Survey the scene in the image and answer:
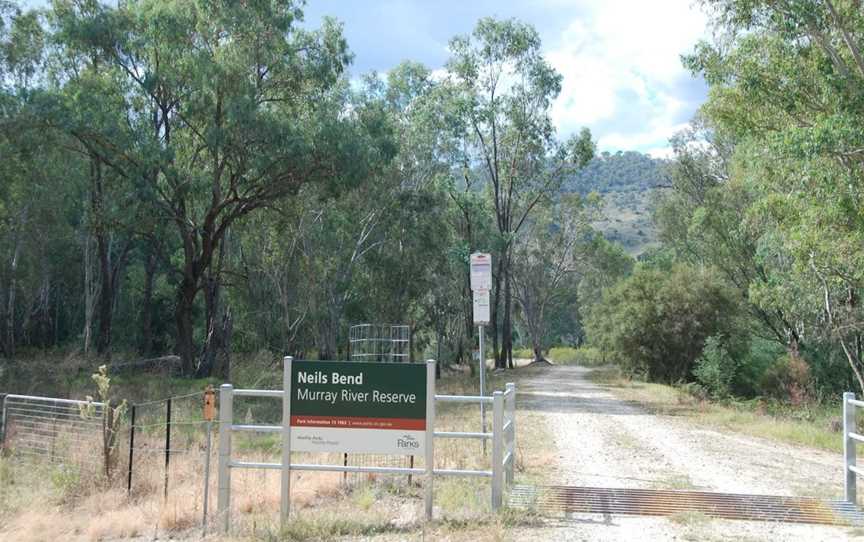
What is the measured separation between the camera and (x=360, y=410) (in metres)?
7.87

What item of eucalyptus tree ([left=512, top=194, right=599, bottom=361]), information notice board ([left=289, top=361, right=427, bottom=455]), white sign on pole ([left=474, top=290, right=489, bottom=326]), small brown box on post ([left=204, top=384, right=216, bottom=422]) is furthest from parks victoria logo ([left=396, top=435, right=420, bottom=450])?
eucalyptus tree ([left=512, top=194, right=599, bottom=361])

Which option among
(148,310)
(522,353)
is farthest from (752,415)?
(522,353)

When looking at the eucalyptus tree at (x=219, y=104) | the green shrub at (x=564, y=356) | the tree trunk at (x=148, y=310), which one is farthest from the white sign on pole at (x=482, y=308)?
the green shrub at (x=564, y=356)

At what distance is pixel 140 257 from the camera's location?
46.0 metres

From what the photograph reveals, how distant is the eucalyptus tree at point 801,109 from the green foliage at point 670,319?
38.8 ft

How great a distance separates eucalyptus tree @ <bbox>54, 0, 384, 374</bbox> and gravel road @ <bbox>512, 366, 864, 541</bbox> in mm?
13063

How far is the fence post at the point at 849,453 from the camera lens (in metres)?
8.65

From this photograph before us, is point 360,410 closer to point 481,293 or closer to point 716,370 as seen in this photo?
point 481,293

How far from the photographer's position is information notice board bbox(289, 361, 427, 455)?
25.6 feet

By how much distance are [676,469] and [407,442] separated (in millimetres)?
5183

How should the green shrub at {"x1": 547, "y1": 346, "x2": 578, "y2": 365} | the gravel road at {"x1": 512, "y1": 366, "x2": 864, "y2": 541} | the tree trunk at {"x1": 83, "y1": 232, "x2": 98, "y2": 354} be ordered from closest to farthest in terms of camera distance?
the gravel road at {"x1": 512, "y1": 366, "x2": 864, "y2": 541} → the tree trunk at {"x1": 83, "y1": 232, "x2": 98, "y2": 354} → the green shrub at {"x1": 547, "y1": 346, "x2": 578, "y2": 365}

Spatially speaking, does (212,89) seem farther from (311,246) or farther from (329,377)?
(329,377)

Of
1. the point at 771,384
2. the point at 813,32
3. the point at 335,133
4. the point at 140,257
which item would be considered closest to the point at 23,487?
the point at 813,32

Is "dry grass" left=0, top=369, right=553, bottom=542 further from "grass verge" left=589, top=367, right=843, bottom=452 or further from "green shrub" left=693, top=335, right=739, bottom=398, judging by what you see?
"green shrub" left=693, top=335, right=739, bottom=398
